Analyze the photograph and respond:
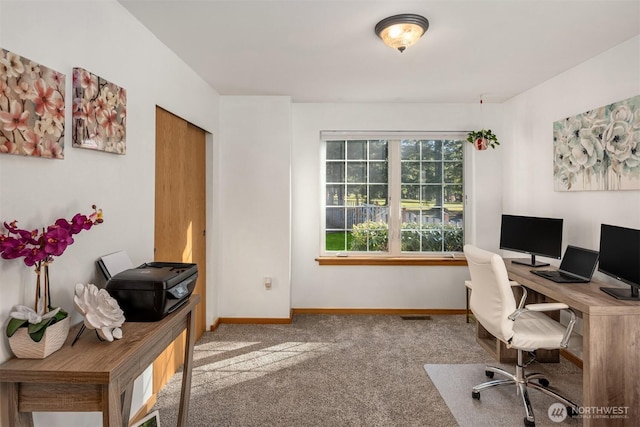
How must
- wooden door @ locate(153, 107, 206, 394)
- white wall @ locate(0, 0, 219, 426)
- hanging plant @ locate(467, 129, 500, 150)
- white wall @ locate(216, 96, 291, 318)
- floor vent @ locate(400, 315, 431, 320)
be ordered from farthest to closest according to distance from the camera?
floor vent @ locate(400, 315, 431, 320) < white wall @ locate(216, 96, 291, 318) < hanging plant @ locate(467, 129, 500, 150) < wooden door @ locate(153, 107, 206, 394) < white wall @ locate(0, 0, 219, 426)

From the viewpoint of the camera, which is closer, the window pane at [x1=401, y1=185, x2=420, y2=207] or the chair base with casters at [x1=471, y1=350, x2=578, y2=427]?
the chair base with casters at [x1=471, y1=350, x2=578, y2=427]

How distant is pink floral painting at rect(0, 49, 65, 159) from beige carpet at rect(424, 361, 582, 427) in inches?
106

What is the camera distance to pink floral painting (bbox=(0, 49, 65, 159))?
4.11 ft

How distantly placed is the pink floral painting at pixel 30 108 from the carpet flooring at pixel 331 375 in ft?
5.95

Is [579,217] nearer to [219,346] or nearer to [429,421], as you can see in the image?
[429,421]

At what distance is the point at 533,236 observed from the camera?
3191 millimetres

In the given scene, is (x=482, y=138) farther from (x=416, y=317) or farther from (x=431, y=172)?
(x=416, y=317)

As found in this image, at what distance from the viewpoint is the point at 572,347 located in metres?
2.25

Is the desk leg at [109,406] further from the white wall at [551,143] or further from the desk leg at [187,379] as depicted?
the white wall at [551,143]

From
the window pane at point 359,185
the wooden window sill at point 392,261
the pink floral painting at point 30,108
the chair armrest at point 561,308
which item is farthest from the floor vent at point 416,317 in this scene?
the pink floral painting at point 30,108

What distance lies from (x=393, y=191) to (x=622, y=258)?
7.82 feet

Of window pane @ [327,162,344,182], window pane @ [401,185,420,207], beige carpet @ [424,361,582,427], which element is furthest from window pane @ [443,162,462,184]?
beige carpet @ [424,361,582,427]

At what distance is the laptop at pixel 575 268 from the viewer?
2.56m

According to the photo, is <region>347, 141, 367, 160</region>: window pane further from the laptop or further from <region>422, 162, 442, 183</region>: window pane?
the laptop
